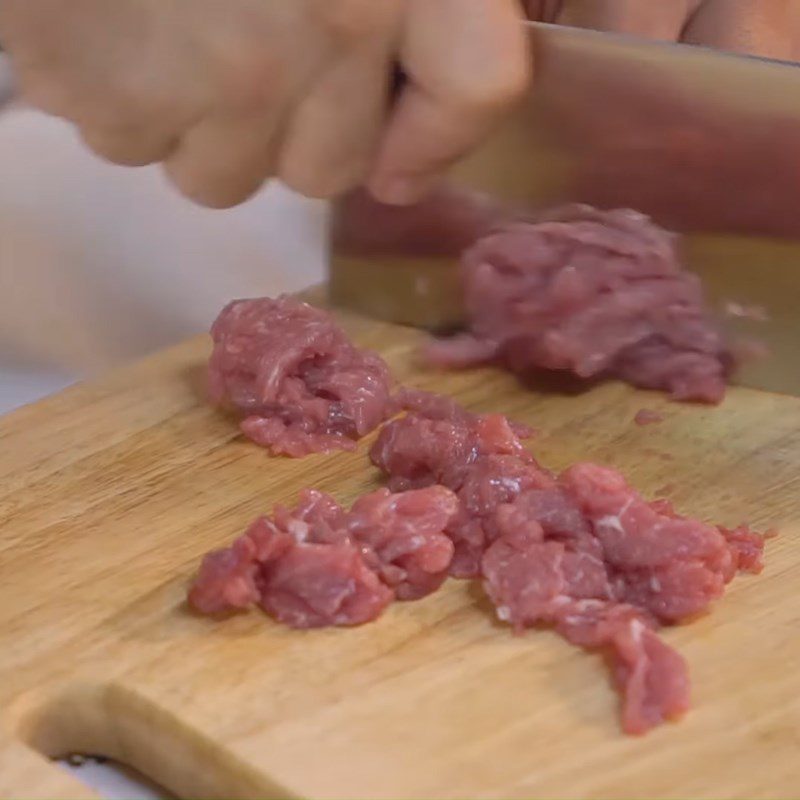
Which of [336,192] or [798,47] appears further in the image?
[798,47]

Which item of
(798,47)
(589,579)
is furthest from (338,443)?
(798,47)

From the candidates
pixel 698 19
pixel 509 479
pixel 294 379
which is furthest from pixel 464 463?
pixel 698 19

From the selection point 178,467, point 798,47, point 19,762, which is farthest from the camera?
point 798,47

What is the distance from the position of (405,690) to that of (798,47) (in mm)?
1591

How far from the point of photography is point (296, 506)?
180cm

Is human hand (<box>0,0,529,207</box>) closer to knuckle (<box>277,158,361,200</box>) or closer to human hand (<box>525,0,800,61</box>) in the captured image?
knuckle (<box>277,158,361,200</box>)

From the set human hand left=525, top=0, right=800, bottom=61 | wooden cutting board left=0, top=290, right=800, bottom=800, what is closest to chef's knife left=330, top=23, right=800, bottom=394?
wooden cutting board left=0, top=290, right=800, bottom=800

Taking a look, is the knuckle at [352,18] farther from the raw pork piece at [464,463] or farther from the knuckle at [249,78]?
the raw pork piece at [464,463]

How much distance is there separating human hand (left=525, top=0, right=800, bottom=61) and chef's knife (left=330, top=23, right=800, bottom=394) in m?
0.35

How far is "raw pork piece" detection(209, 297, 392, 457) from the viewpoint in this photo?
1.99 metres

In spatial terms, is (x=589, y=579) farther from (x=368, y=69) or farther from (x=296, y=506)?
(x=368, y=69)

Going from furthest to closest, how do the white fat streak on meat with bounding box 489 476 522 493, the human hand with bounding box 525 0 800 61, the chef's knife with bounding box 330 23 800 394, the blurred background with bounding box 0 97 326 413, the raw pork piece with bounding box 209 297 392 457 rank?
1. the blurred background with bounding box 0 97 326 413
2. the human hand with bounding box 525 0 800 61
3. the raw pork piece with bounding box 209 297 392 457
4. the chef's knife with bounding box 330 23 800 394
5. the white fat streak on meat with bounding box 489 476 522 493

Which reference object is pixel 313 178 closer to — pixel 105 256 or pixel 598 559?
pixel 598 559

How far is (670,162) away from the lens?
1982mm
